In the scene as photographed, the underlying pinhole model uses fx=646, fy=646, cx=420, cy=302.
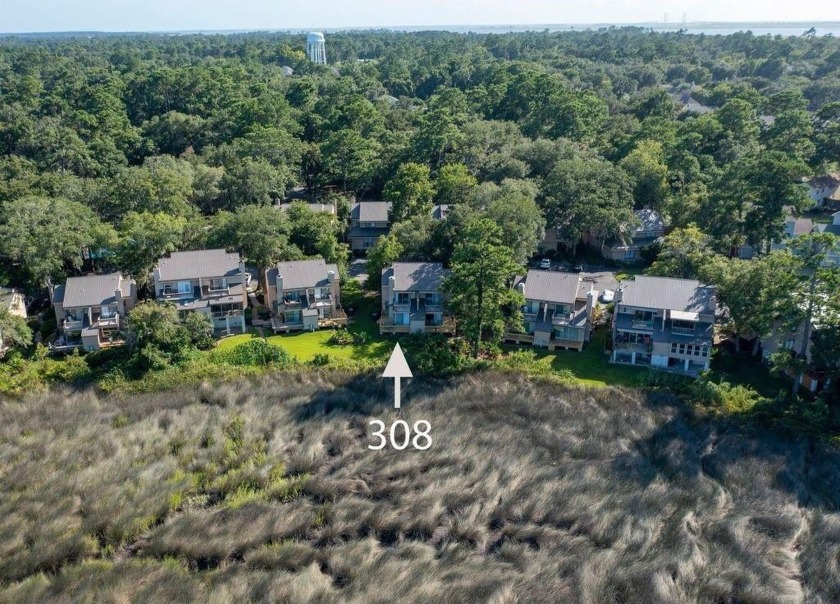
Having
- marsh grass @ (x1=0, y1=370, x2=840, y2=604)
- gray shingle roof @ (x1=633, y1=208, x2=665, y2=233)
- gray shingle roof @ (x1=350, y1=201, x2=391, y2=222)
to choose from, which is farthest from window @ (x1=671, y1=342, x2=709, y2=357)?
gray shingle roof @ (x1=350, y1=201, x2=391, y2=222)

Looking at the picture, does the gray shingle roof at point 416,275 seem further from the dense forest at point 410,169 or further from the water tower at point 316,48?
the water tower at point 316,48

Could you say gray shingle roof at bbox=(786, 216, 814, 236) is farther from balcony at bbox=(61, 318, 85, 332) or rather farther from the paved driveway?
balcony at bbox=(61, 318, 85, 332)

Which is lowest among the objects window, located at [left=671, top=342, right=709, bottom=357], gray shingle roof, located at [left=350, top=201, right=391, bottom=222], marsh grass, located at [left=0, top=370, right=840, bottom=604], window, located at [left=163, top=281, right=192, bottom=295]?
marsh grass, located at [left=0, top=370, right=840, bottom=604]

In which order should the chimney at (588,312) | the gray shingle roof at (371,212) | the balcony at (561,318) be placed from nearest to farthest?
the balcony at (561,318) < the chimney at (588,312) < the gray shingle roof at (371,212)

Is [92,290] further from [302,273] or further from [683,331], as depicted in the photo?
[683,331]

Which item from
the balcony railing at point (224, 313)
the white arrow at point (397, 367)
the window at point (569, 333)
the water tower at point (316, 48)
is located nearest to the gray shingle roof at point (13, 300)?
the balcony railing at point (224, 313)

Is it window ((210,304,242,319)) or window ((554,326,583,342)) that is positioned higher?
window ((210,304,242,319))

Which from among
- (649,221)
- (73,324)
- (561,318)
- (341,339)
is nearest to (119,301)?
(73,324)
